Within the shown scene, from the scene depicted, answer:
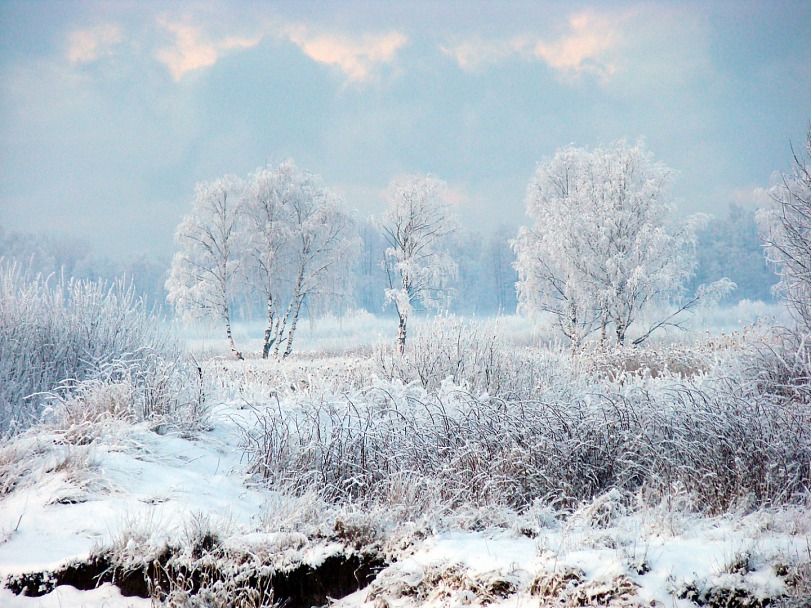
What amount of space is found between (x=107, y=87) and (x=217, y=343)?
10.7m

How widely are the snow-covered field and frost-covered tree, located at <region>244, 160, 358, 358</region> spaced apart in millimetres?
14465

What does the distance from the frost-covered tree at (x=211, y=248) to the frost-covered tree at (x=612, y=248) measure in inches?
451

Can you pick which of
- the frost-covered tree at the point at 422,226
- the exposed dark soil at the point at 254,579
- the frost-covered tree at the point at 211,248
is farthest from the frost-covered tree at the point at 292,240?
the exposed dark soil at the point at 254,579

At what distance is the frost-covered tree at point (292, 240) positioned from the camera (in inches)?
802

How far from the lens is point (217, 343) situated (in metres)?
22.6

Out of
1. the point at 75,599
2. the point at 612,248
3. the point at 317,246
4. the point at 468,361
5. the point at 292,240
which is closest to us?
the point at 75,599

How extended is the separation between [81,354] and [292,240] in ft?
43.4

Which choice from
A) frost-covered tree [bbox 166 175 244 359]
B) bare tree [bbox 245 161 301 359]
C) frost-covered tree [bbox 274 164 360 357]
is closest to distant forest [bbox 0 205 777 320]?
frost-covered tree [bbox 274 164 360 357]

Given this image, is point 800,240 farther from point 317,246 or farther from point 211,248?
point 211,248

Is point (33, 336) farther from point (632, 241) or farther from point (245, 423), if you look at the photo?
point (632, 241)

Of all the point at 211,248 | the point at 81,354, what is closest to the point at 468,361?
the point at 81,354

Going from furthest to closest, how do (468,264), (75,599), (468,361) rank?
1. (468,264)
2. (468,361)
3. (75,599)

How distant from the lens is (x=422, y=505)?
4.05m

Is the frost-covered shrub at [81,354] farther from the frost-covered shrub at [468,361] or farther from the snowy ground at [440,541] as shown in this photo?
the frost-covered shrub at [468,361]
